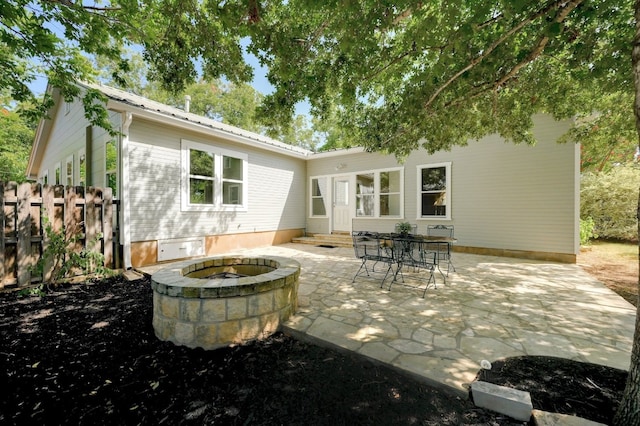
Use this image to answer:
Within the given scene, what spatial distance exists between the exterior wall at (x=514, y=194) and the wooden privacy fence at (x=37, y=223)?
8.31 metres

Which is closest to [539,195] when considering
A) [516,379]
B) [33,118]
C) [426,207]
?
[426,207]

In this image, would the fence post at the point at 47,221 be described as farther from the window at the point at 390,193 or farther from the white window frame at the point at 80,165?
the window at the point at 390,193

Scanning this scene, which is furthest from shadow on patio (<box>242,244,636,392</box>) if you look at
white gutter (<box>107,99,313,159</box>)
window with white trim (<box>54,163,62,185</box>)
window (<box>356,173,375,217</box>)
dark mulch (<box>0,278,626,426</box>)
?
window with white trim (<box>54,163,62,185</box>)

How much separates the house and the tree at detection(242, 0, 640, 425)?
236 centimetres

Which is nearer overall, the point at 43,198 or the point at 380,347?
the point at 380,347

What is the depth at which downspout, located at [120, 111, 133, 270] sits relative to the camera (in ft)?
18.2

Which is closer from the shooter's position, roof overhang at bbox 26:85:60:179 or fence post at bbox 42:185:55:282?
fence post at bbox 42:185:55:282

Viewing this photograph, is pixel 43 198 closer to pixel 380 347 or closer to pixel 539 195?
pixel 380 347

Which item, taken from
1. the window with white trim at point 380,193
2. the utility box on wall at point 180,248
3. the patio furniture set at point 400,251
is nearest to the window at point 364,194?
the window with white trim at point 380,193

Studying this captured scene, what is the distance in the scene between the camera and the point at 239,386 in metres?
1.96

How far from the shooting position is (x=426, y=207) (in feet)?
27.8

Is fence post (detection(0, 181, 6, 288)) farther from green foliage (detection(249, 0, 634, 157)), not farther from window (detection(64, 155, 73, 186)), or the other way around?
window (detection(64, 155, 73, 186))

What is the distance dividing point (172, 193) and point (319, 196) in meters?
5.66

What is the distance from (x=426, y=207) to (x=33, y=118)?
9.72 meters
